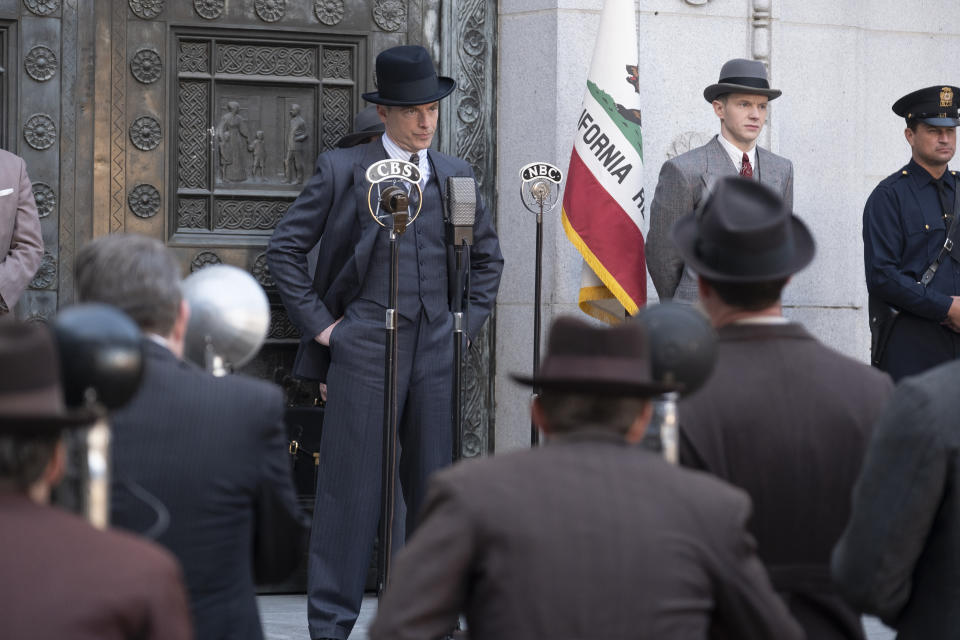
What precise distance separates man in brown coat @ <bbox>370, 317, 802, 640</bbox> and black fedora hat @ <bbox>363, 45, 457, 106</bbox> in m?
4.02

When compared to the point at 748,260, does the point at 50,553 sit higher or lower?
lower

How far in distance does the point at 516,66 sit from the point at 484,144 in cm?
43

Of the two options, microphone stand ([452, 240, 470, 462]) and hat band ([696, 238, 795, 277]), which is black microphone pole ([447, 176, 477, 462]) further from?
hat band ([696, 238, 795, 277])

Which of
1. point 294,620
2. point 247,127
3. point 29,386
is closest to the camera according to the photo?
point 29,386

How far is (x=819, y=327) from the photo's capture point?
8.19 m

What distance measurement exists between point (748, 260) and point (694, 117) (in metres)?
4.51

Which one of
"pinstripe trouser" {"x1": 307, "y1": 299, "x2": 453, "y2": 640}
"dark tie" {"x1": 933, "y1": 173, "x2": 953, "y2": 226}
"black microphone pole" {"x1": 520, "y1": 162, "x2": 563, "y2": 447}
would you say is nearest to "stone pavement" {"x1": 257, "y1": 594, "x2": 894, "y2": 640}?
"pinstripe trouser" {"x1": 307, "y1": 299, "x2": 453, "y2": 640}

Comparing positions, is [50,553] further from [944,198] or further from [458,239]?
[944,198]

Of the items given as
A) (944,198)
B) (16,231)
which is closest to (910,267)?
(944,198)

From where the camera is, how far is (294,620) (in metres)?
7.14

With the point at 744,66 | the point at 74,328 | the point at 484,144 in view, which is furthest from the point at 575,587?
the point at 484,144

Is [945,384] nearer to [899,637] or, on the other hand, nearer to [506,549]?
[899,637]

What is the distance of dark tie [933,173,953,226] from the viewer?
7.48m

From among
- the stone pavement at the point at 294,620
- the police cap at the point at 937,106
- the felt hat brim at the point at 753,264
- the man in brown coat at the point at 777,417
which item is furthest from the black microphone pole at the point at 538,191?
the man in brown coat at the point at 777,417
